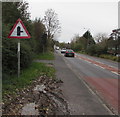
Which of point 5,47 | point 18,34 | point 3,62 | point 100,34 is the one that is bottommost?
point 3,62

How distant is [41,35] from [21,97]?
16.9 metres

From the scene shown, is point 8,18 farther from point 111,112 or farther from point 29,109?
point 111,112

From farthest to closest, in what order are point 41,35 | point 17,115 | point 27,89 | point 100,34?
point 100,34 → point 41,35 → point 27,89 → point 17,115

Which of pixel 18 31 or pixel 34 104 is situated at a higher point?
pixel 18 31

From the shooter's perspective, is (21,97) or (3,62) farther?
(3,62)

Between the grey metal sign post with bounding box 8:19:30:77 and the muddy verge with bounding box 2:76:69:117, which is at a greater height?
the grey metal sign post with bounding box 8:19:30:77

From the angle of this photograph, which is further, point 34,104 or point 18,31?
point 18,31

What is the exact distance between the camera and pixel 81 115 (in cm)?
358

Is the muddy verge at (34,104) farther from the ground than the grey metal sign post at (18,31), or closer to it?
closer to it

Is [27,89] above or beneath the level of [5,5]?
beneath

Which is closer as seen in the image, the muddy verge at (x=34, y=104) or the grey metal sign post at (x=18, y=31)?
the muddy verge at (x=34, y=104)

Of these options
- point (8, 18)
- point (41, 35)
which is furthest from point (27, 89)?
point (41, 35)

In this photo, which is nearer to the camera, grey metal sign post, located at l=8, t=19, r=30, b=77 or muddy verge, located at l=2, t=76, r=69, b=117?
muddy verge, located at l=2, t=76, r=69, b=117

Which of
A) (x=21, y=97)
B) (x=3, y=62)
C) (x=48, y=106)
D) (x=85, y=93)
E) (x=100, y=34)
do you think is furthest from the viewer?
(x=100, y=34)
